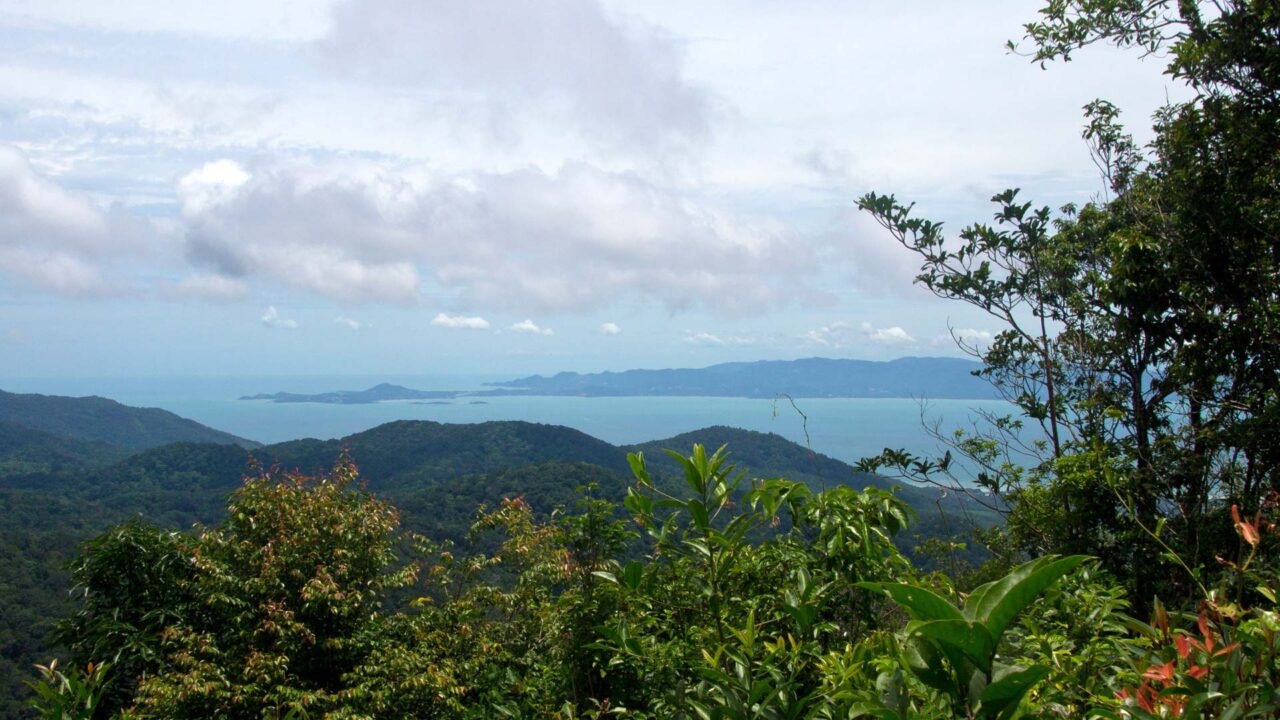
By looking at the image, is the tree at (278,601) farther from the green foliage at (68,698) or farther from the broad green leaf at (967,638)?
the broad green leaf at (967,638)

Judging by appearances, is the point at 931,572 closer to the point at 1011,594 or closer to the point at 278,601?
the point at 1011,594

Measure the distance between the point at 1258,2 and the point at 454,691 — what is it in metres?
6.66

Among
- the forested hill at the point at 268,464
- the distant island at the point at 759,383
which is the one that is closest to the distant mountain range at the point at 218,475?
the forested hill at the point at 268,464

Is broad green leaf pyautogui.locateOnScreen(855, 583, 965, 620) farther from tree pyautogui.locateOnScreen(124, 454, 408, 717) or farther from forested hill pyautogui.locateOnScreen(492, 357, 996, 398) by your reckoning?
forested hill pyautogui.locateOnScreen(492, 357, 996, 398)

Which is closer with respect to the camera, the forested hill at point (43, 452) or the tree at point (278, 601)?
the tree at point (278, 601)

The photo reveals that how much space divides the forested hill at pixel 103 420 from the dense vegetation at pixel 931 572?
95.1 metres

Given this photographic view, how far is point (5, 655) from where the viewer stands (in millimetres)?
18625

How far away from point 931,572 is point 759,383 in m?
121

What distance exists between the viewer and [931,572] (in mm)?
2088

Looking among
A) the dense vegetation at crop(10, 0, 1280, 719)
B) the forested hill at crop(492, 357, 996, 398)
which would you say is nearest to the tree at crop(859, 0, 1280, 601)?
the dense vegetation at crop(10, 0, 1280, 719)

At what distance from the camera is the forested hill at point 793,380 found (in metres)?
73.7

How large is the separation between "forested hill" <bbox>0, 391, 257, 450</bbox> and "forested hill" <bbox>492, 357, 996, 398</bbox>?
72.6 m

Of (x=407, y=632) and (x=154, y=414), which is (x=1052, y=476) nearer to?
(x=407, y=632)

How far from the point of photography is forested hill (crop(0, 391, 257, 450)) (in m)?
94.0
